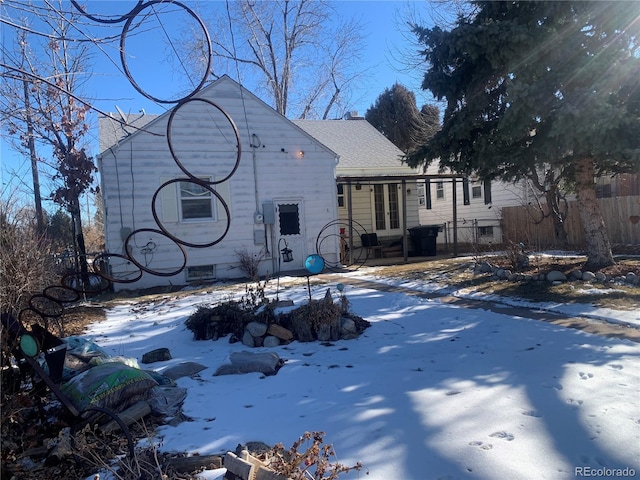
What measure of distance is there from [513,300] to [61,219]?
19.3 m

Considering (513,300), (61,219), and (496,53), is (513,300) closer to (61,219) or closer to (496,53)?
(496,53)

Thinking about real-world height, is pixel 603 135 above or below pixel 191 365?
above

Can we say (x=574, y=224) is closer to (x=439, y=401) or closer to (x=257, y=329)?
(x=257, y=329)

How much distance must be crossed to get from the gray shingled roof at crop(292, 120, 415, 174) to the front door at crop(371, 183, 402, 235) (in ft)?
3.12

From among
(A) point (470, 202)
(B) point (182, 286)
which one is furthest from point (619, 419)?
(A) point (470, 202)

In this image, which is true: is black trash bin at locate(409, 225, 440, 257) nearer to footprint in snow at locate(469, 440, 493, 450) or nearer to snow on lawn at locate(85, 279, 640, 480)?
snow on lawn at locate(85, 279, 640, 480)

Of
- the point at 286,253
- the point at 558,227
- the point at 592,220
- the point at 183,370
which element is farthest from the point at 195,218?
the point at 558,227

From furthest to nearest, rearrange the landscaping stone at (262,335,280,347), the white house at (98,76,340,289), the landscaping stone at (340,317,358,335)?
the white house at (98,76,340,289), the landscaping stone at (340,317,358,335), the landscaping stone at (262,335,280,347)

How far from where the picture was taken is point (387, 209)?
1742 cm

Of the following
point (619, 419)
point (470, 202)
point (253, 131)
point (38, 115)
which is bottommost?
point (619, 419)

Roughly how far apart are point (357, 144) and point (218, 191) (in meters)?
7.41

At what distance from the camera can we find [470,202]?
72.4 feet

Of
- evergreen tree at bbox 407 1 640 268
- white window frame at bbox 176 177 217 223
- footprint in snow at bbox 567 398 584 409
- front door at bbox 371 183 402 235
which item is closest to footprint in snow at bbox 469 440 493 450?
footprint in snow at bbox 567 398 584 409

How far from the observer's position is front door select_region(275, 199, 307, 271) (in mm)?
13320
